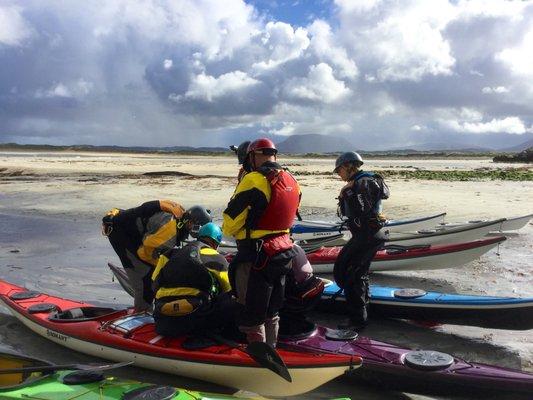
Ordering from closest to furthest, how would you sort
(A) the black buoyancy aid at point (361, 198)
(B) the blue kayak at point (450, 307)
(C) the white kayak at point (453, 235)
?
(B) the blue kayak at point (450, 307) → (A) the black buoyancy aid at point (361, 198) → (C) the white kayak at point (453, 235)

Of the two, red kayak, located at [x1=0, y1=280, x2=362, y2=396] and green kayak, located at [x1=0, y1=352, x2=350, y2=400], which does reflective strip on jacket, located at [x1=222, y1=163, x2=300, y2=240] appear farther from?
green kayak, located at [x1=0, y1=352, x2=350, y2=400]

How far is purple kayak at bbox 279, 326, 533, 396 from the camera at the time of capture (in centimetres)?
354

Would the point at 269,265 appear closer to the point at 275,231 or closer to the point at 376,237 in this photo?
the point at 275,231

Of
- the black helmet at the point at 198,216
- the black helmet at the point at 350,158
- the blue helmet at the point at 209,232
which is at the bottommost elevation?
the blue helmet at the point at 209,232

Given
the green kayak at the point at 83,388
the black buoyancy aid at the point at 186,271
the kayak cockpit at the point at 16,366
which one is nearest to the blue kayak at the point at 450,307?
the black buoyancy aid at the point at 186,271

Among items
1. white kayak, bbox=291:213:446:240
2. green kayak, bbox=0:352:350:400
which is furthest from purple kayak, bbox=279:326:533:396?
white kayak, bbox=291:213:446:240

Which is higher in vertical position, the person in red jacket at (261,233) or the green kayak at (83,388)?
the person in red jacket at (261,233)

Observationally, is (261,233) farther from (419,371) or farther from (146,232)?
(146,232)

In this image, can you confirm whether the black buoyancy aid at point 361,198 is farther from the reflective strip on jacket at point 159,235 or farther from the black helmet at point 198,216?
the reflective strip on jacket at point 159,235

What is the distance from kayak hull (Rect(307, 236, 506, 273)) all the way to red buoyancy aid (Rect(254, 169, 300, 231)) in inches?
151

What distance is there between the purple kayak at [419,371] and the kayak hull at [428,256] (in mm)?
3333

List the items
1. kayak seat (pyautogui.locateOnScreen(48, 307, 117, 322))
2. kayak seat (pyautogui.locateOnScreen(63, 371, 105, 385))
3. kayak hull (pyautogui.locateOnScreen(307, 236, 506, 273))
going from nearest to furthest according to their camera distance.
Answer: kayak seat (pyautogui.locateOnScreen(63, 371, 105, 385))
kayak seat (pyautogui.locateOnScreen(48, 307, 117, 322))
kayak hull (pyautogui.locateOnScreen(307, 236, 506, 273))

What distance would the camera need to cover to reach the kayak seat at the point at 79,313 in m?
5.26

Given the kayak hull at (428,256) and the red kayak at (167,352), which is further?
the kayak hull at (428,256)
